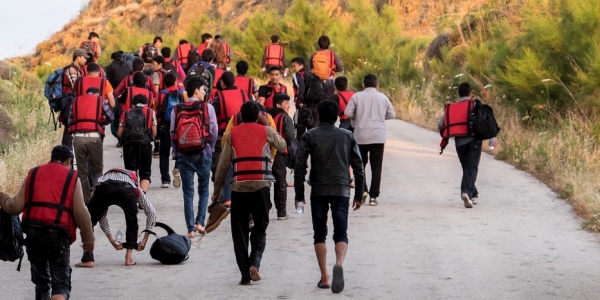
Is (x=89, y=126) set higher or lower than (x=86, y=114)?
lower

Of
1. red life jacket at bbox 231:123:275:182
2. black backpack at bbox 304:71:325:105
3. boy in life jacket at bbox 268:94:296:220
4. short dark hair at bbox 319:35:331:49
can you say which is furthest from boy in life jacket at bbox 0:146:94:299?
short dark hair at bbox 319:35:331:49

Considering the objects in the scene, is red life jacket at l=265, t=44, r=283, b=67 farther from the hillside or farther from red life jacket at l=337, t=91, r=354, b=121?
the hillside

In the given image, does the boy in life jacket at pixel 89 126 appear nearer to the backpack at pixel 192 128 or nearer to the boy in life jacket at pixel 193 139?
the boy in life jacket at pixel 193 139

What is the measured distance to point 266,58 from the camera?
24.5 meters

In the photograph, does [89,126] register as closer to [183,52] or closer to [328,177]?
[328,177]

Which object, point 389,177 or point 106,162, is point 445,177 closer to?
point 389,177

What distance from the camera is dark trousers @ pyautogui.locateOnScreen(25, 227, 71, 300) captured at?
368 inches

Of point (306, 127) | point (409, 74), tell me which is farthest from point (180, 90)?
point (409, 74)

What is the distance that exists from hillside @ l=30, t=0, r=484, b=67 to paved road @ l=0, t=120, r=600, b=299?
103 feet

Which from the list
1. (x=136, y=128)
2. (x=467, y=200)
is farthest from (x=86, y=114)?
(x=467, y=200)

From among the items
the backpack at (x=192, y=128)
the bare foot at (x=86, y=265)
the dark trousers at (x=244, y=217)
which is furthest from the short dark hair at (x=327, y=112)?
the bare foot at (x=86, y=265)

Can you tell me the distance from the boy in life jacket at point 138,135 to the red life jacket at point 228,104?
0.90 metres

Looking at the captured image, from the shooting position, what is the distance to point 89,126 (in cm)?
1477

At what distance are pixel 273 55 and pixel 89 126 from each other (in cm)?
1005
